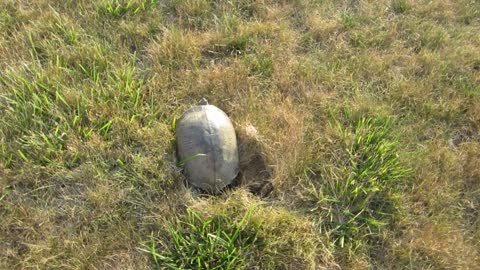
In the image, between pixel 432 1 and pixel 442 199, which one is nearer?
pixel 442 199

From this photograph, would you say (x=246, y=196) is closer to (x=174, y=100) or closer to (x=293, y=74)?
(x=174, y=100)

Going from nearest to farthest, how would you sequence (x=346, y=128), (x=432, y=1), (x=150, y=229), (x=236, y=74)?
(x=150, y=229) → (x=346, y=128) → (x=236, y=74) → (x=432, y=1)

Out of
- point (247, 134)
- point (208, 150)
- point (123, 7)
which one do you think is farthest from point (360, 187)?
point (123, 7)

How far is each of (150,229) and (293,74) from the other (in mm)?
1680

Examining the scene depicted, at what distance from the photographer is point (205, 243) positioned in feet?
7.86

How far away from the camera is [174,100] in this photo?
122 inches

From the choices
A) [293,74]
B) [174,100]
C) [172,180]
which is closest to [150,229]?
[172,180]

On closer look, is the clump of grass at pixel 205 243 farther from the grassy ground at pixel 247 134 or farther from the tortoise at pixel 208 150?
the tortoise at pixel 208 150

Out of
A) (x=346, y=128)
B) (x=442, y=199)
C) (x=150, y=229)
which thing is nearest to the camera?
(x=150, y=229)

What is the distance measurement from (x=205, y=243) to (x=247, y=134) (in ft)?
2.81

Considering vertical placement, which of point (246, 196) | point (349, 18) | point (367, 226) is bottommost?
point (367, 226)

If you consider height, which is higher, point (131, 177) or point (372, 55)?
point (372, 55)

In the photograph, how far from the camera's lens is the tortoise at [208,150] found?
2.58m

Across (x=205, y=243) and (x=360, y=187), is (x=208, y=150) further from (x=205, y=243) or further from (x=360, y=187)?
(x=360, y=187)
